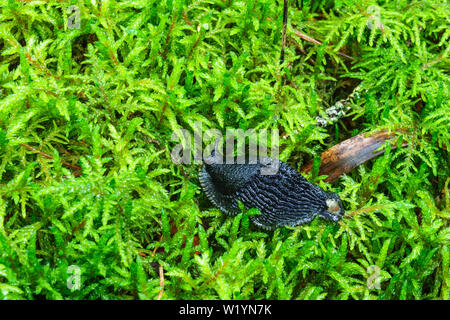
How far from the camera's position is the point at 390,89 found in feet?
7.19

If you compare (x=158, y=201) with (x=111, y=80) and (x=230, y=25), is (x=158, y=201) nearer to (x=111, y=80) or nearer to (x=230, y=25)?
(x=111, y=80)

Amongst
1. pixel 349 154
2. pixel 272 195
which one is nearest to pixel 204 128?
pixel 272 195

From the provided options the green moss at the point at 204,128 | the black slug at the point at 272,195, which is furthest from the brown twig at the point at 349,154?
the black slug at the point at 272,195

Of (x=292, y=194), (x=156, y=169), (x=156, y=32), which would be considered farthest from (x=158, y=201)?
(x=156, y=32)

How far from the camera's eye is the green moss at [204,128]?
1663 mm

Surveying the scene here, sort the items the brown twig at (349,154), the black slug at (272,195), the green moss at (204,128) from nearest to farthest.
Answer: the green moss at (204,128)
the black slug at (272,195)
the brown twig at (349,154)

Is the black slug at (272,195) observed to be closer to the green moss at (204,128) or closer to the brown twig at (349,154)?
the green moss at (204,128)

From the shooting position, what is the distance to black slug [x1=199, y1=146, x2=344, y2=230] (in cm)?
177

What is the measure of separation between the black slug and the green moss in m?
0.07

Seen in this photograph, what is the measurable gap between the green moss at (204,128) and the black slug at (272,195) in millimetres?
71

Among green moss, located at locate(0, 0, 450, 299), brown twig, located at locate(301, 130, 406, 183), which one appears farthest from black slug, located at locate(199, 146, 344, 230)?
brown twig, located at locate(301, 130, 406, 183)

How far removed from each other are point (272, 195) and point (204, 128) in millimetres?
478
